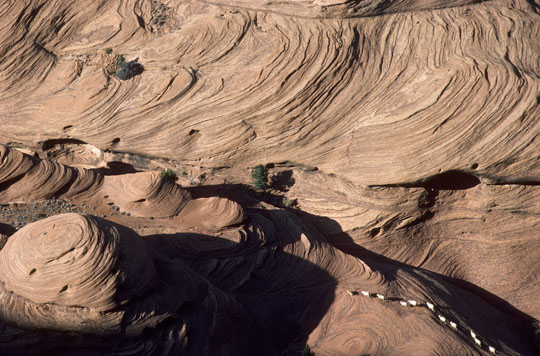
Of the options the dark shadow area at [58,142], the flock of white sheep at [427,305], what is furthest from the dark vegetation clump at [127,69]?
the flock of white sheep at [427,305]

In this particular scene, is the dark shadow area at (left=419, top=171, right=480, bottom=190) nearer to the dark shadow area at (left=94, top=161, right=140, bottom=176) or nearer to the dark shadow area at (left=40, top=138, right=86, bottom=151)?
the dark shadow area at (left=94, top=161, right=140, bottom=176)

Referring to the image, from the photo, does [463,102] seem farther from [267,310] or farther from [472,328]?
[267,310]

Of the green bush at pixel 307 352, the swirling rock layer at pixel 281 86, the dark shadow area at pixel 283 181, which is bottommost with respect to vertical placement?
the green bush at pixel 307 352

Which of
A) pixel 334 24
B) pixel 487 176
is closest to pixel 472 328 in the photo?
pixel 487 176

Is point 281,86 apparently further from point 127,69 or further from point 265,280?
point 265,280

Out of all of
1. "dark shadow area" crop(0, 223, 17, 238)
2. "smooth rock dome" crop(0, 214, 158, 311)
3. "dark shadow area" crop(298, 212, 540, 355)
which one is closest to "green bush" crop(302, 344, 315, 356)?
"dark shadow area" crop(298, 212, 540, 355)

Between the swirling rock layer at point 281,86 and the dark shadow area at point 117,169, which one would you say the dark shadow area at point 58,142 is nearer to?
the swirling rock layer at point 281,86
